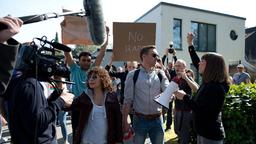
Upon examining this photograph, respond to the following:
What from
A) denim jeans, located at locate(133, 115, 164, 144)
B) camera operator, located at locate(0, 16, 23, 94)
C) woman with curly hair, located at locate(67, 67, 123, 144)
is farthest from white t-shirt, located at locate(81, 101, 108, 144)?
camera operator, located at locate(0, 16, 23, 94)

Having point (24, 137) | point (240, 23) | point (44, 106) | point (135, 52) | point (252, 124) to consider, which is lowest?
point (252, 124)

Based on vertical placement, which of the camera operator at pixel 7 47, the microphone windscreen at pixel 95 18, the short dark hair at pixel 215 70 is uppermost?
the microphone windscreen at pixel 95 18

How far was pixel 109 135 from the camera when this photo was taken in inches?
166

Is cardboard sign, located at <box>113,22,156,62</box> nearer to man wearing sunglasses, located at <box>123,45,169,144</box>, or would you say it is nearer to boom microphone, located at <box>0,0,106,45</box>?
man wearing sunglasses, located at <box>123,45,169,144</box>

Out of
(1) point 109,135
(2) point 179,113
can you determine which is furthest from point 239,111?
(1) point 109,135

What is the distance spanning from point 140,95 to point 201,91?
0.95 meters

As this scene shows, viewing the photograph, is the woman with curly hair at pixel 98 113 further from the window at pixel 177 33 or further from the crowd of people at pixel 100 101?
the window at pixel 177 33

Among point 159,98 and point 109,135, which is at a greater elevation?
point 159,98

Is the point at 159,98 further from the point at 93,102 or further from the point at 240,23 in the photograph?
the point at 240,23

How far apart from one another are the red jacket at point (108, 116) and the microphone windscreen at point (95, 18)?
1.59 m

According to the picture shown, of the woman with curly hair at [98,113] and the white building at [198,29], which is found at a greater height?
the white building at [198,29]

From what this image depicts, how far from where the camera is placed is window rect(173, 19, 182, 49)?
2277 cm

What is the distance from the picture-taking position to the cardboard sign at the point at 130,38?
21.5 ft

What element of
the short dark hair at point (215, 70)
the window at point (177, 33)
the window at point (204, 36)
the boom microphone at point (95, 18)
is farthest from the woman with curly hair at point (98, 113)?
the window at point (204, 36)
